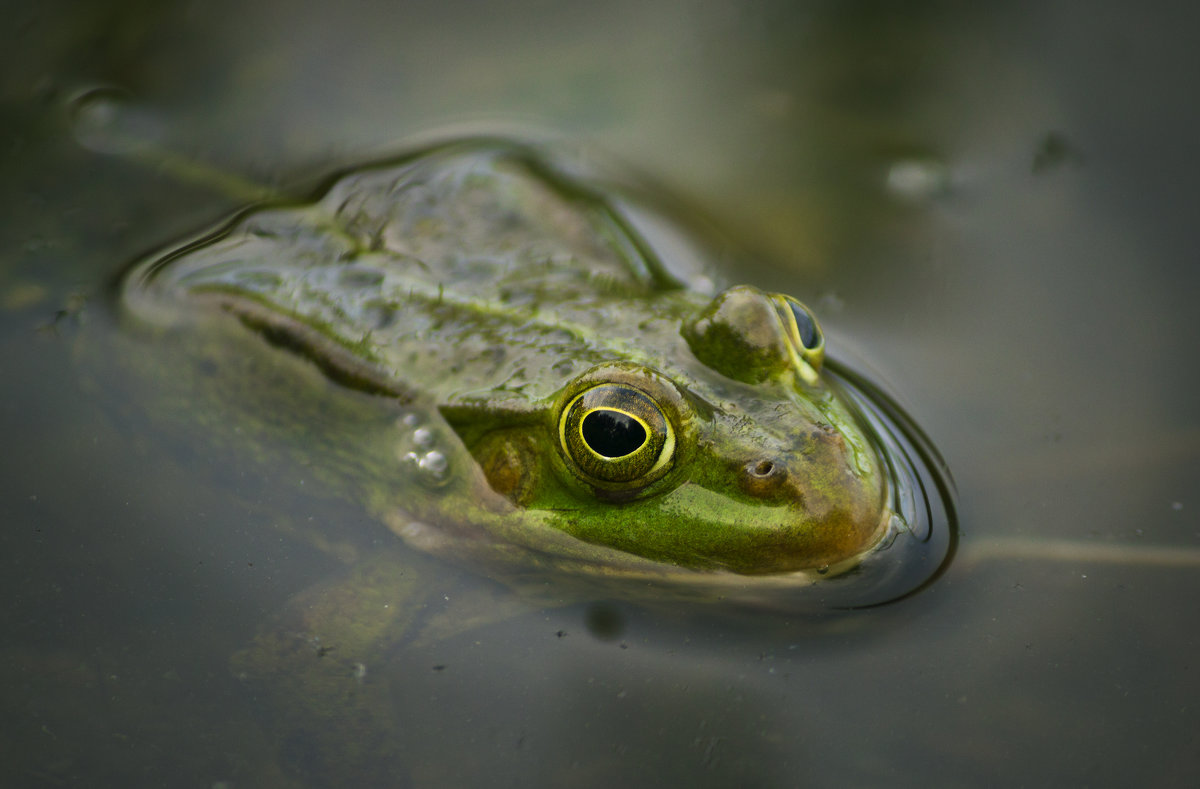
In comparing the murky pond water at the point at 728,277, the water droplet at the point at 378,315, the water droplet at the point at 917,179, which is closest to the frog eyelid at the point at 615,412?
the murky pond water at the point at 728,277

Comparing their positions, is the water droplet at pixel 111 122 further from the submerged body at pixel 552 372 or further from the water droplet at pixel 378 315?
the water droplet at pixel 378 315

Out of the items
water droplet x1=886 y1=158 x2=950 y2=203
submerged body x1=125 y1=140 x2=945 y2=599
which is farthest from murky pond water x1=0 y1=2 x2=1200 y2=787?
submerged body x1=125 y1=140 x2=945 y2=599

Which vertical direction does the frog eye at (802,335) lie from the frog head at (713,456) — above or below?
above

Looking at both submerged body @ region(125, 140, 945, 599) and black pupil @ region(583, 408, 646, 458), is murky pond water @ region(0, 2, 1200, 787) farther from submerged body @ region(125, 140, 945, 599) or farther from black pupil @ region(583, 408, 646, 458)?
black pupil @ region(583, 408, 646, 458)

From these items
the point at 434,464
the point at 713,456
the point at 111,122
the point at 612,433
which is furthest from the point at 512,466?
the point at 111,122

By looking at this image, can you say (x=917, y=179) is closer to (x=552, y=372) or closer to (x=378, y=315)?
(x=552, y=372)
